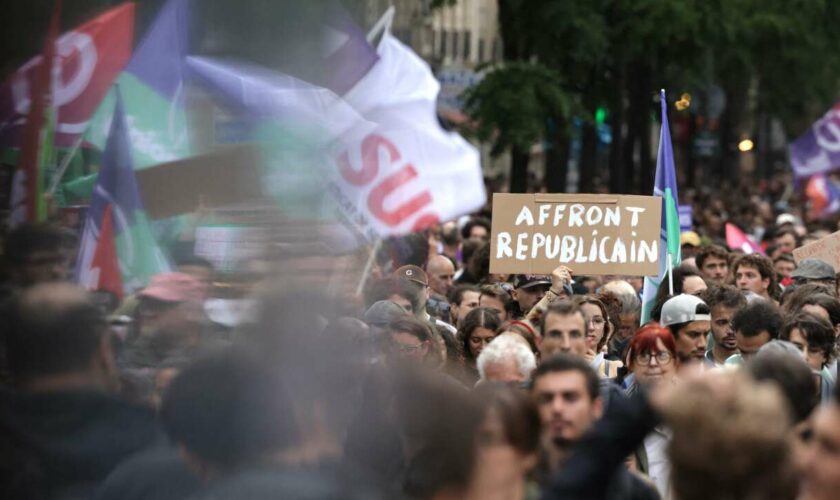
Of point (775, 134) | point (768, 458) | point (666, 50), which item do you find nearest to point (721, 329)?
Result: point (768, 458)

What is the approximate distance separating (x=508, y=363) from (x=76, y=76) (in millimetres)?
1827

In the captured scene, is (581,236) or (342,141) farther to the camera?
(581,236)

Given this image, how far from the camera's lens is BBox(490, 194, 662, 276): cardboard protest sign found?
11.4m

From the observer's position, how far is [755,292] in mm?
11922

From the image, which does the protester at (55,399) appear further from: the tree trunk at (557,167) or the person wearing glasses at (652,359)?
the tree trunk at (557,167)

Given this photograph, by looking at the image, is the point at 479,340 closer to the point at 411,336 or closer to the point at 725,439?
the point at 411,336

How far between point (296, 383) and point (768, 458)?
1256 mm

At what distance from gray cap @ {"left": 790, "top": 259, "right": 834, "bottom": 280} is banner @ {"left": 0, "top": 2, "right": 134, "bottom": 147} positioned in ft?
21.6

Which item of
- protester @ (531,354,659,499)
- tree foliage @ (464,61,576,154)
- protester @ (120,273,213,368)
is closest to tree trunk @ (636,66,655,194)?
tree foliage @ (464,61,576,154)

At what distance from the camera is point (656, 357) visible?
311 inches

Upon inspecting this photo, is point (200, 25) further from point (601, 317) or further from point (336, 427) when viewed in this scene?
point (601, 317)

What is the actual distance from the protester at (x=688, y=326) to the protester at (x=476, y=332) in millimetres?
823

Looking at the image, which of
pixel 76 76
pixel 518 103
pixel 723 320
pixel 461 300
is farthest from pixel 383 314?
pixel 518 103

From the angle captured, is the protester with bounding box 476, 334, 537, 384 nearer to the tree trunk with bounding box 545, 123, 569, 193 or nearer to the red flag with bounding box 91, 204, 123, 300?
the red flag with bounding box 91, 204, 123, 300
